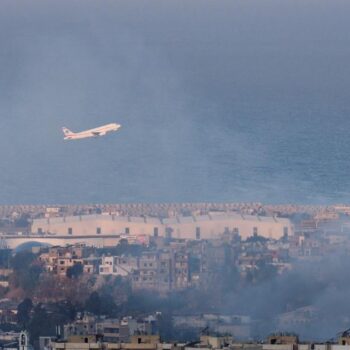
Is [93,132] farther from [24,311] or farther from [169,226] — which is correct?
[24,311]

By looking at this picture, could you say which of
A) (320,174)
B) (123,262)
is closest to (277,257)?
(123,262)

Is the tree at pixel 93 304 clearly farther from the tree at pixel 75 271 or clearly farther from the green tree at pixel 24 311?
the tree at pixel 75 271

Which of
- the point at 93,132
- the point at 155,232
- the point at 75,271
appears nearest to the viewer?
the point at 75,271

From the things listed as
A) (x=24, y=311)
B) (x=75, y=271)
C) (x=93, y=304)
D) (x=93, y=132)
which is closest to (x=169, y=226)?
(x=75, y=271)

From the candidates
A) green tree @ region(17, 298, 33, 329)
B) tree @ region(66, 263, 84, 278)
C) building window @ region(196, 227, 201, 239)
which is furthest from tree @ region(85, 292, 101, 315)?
building window @ region(196, 227, 201, 239)

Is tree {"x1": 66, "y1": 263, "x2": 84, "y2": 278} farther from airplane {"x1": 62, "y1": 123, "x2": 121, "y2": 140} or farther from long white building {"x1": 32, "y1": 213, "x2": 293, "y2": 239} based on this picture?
airplane {"x1": 62, "y1": 123, "x2": 121, "y2": 140}

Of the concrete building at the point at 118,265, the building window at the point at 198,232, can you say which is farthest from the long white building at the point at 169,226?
the concrete building at the point at 118,265

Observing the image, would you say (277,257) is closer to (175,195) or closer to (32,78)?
(175,195)
